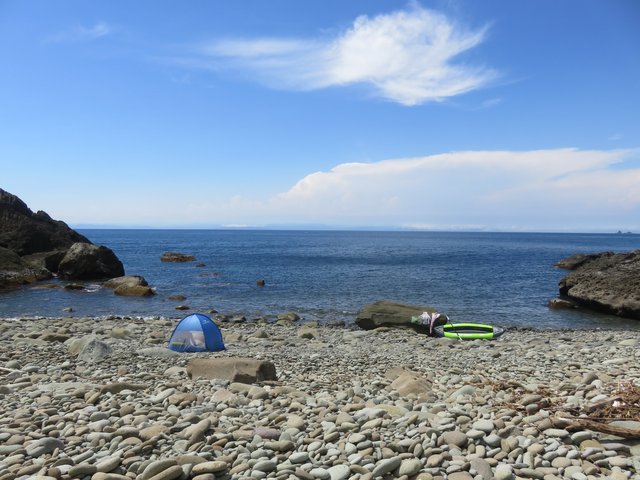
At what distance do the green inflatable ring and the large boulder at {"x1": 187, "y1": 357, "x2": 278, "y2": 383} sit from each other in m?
11.9

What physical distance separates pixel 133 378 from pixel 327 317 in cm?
1709

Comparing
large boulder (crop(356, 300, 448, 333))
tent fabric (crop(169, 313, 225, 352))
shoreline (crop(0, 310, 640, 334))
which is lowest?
shoreline (crop(0, 310, 640, 334))

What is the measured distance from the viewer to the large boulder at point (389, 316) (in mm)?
20547

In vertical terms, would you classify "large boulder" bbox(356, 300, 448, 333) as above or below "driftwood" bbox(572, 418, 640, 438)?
below

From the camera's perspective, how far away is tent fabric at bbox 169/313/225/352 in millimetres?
13617

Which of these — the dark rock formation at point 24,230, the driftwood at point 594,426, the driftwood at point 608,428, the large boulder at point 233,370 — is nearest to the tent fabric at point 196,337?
the large boulder at point 233,370

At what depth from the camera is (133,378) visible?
29.8 feet

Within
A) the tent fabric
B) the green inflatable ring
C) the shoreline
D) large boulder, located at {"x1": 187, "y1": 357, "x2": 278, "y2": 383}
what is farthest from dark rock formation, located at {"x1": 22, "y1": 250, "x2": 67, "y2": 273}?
large boulder, located at {"x1": 187, "y1": 357, "x2": 278, "y2": 383}

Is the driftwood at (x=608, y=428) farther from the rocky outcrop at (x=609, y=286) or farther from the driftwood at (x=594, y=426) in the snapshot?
the rocky outcrop at (x=609, y=286)

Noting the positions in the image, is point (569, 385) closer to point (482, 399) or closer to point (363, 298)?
point (482, 399)

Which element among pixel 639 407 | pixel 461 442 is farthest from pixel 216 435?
→ pixel 639 407

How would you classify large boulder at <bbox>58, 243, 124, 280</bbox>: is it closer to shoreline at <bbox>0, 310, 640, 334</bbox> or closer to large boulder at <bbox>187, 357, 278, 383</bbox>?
shoreline at <bbox>0, 310, 640, 334</bbox>

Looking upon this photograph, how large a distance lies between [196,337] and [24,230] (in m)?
44.3

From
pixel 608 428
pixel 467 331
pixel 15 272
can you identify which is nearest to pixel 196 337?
pixel 608 428
